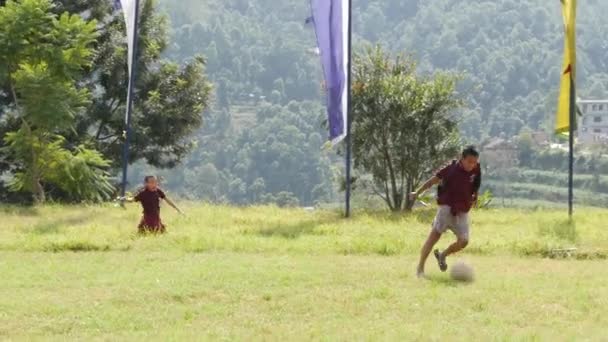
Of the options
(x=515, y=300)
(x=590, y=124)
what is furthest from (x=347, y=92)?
(x=590, y=124)

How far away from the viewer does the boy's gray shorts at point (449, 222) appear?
1206 cm

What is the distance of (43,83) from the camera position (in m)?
22.4

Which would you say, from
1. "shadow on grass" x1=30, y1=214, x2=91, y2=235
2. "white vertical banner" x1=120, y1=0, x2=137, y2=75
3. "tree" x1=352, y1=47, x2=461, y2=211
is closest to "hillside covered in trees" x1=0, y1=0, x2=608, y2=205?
"tree" x1=352, y1=47, x2=461, y2=211

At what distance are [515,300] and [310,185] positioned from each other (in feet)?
218

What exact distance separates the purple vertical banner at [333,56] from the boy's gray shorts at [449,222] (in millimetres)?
6979

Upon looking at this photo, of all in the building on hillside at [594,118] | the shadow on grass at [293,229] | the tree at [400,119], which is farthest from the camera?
the building on hillside at [594,118]

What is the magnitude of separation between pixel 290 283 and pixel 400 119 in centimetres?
1297

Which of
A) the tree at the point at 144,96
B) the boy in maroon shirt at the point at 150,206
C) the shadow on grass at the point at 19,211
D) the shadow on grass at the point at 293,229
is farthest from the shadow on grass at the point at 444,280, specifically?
the tree at the point at 144,96

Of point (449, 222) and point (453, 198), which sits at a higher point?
point (453, 198)

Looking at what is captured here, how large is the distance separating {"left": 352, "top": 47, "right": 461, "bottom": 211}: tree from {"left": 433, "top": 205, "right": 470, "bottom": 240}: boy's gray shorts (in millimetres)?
11240

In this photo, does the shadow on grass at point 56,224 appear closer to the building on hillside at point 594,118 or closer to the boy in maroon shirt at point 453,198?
the boy in maroon shirt at point 453,198

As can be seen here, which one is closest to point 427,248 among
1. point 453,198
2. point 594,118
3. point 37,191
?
point 453,198

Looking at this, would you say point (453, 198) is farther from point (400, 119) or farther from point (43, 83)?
point (43, 83)

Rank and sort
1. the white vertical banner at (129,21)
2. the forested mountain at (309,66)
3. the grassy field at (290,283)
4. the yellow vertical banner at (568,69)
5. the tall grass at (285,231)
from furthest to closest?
1. the forested mountain at (309,66)
2. the white vertical banner at (129,21)
3. the yellow vertical banner at (568,69)
4. the tall grass at (285,231)
5. the grassy field at (290,283)
